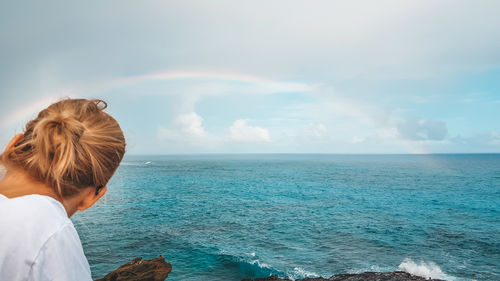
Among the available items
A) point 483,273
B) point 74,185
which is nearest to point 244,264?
point 483,273

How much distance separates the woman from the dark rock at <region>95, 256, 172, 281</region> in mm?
11979

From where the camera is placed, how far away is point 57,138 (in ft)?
4.99

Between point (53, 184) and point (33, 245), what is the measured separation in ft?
1.41

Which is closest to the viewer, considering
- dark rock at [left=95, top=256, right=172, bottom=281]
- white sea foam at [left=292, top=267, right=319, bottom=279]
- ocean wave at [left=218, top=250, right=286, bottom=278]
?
dark rock at [left=95, top=256, right=172, bottom=281]

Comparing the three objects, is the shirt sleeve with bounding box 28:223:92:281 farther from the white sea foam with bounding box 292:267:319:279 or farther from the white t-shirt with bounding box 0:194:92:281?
the white sea foam with bounding box 292:267:319:279

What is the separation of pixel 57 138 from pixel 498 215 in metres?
57.4

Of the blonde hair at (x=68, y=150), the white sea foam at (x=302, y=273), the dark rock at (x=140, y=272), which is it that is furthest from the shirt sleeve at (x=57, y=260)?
the white sea foam at (x=302, y=273)

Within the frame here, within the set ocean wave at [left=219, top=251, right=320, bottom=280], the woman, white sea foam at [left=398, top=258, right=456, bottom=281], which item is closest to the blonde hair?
the woman

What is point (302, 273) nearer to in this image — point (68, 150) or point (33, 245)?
point (68, 150)

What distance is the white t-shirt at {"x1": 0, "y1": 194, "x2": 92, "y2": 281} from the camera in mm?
1163

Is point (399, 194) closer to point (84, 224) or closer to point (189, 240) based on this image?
point (189, 240)

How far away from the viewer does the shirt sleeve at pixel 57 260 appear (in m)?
1.17

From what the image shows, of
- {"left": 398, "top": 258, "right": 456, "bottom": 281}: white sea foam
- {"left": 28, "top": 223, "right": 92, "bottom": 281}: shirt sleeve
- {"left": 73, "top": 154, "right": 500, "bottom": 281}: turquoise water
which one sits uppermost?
{"left": 28, "top": 223, "right": 92, "bottom": 281}: shirt sleeve


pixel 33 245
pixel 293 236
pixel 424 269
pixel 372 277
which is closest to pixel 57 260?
pixel 33 245
